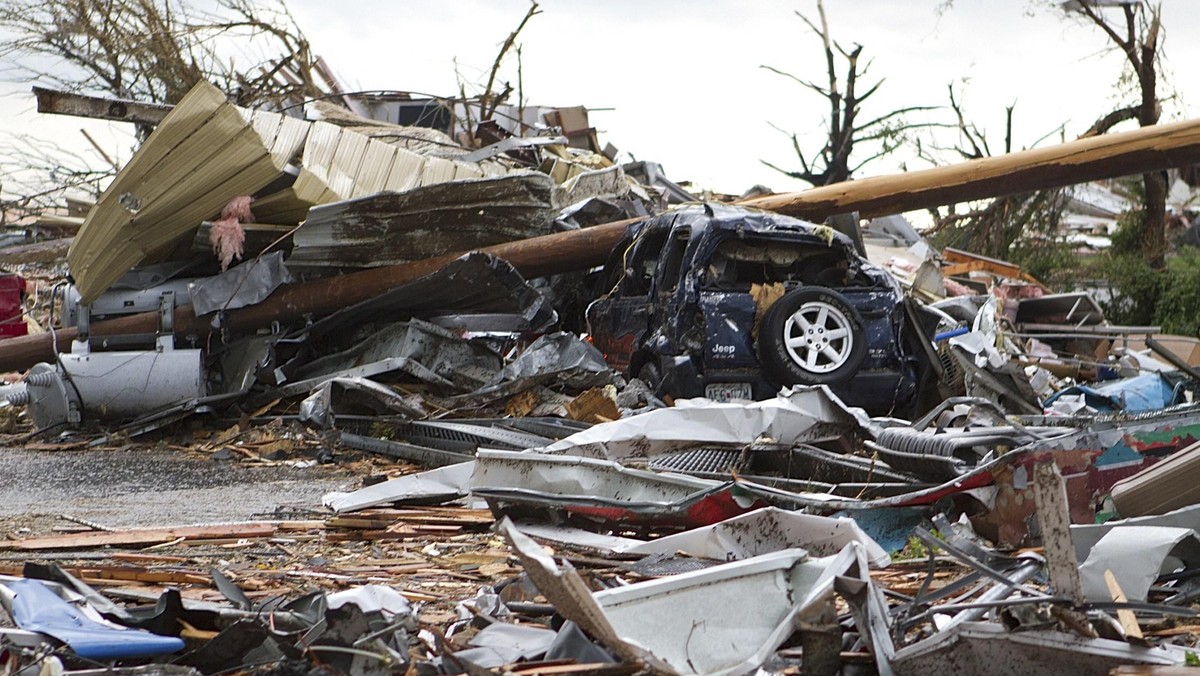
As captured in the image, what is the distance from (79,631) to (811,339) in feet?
22.9

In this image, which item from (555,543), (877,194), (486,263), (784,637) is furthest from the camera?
(877,194)

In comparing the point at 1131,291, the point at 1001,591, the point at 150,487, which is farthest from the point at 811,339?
the point at 1131,291

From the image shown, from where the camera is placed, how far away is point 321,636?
3.24 m

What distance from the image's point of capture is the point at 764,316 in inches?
376

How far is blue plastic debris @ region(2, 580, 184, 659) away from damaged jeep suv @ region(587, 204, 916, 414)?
20.8 feet

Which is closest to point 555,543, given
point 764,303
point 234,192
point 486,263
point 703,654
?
point 703,654

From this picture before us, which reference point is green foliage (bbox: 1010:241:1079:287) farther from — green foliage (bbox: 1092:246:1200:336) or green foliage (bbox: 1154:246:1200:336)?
green foliage (bbox: 1154:246:1200:336)

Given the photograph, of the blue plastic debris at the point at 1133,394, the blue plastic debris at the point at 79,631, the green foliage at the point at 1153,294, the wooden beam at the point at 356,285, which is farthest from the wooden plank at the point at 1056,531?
the green foliage at the point at 1153,294

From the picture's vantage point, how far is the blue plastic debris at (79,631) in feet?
10.7

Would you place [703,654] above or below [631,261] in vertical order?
below

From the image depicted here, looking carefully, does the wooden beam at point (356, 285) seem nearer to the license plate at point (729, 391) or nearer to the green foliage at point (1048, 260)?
the license plate at point (729, 391)

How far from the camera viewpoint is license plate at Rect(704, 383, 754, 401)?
952cm

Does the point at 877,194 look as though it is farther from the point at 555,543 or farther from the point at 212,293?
the point at 555,543

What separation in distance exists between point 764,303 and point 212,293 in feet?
17.7
